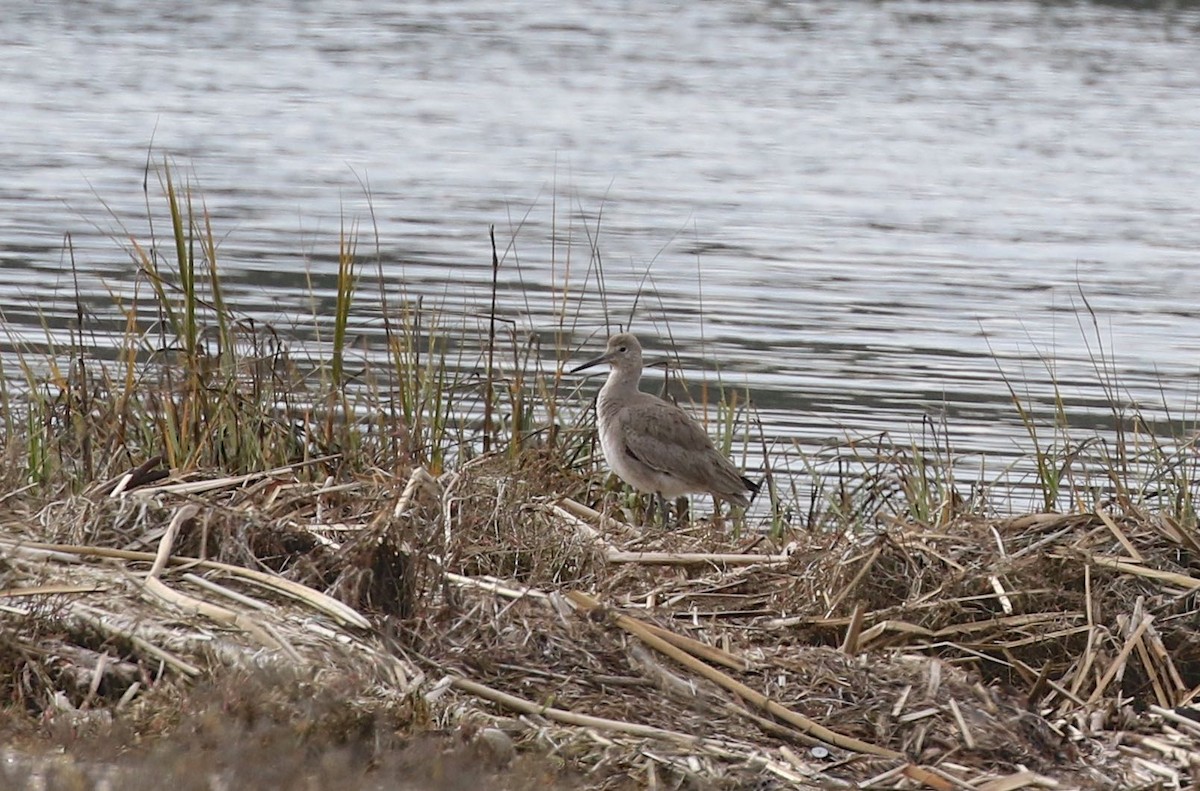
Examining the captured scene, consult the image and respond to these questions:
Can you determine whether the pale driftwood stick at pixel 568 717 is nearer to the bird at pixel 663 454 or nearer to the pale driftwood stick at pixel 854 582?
the pale driftwood stick at pixel 854 582

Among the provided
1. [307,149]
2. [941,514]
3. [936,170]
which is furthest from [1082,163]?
[941,514]

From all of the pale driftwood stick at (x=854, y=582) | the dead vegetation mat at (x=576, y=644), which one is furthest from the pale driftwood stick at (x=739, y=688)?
the pale driftwood stick at (x=854, y=582)

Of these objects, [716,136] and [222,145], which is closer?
[222,145]

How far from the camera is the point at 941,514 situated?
7027 millimetres

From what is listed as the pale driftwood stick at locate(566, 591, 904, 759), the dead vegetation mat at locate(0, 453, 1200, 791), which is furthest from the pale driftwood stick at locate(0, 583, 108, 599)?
the pale driftwood stick at locate(566, 591, 904, 759)

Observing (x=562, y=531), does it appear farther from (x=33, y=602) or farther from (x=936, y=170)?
(x=936, y=170)

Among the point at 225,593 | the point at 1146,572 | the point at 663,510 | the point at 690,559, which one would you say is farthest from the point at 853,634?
the point at 663,510

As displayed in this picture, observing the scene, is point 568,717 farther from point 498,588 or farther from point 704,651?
point 498,588

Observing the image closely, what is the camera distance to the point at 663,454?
8117 mm

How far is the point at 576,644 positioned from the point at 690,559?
1018 mm

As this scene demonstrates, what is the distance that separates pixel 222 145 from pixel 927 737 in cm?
1792

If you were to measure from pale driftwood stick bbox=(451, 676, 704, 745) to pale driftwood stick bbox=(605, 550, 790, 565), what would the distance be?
130 centimetres

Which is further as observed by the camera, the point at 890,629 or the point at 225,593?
the point at 890,629

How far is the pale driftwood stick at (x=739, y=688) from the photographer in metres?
4.95
